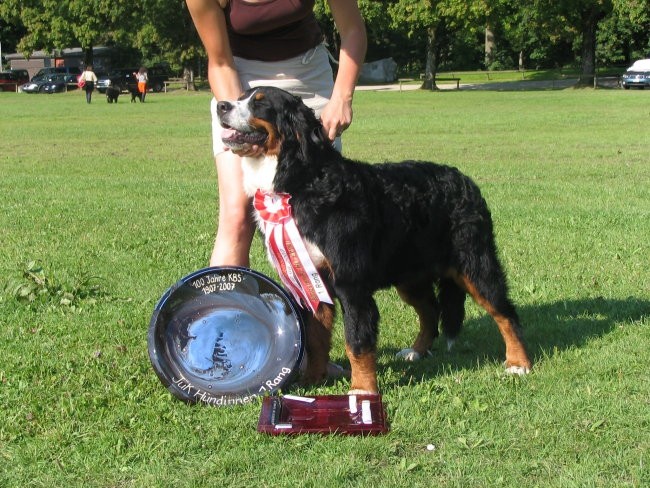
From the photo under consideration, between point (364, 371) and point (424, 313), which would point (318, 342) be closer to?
point (364, 371)

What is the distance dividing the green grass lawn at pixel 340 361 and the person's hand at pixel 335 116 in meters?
1.45

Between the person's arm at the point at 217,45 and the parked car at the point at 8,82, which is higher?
the person's arm at the point at 217,45

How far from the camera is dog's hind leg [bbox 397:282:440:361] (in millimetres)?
5633

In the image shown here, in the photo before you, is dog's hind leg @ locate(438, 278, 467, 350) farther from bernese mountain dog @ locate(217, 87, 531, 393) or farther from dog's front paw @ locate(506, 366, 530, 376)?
dog's front paw @ locate(506, 366, 530, 376)

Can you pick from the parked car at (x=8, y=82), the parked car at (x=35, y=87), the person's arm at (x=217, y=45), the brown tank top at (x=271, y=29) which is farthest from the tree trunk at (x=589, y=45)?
the person's arm at (x=217, y=45)

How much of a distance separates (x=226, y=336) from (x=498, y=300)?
5.49ft

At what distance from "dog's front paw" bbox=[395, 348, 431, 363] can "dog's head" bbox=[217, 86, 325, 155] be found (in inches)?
69.5

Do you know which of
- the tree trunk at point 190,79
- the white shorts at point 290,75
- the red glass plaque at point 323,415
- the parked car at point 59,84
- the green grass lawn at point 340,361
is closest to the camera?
the green grass lawn at point 340,361

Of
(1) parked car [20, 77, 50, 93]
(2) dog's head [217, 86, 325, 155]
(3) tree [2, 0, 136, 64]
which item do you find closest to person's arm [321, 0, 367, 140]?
(2) dog's head [217, 86, 325, 155]

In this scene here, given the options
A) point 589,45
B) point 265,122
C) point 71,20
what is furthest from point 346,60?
point 71,20

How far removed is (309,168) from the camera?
444cm

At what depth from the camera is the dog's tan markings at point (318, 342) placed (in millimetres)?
4870

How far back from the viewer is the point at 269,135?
4.36m

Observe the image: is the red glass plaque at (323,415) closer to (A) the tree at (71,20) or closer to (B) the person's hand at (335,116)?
(B) the person's hand at (335,116)
